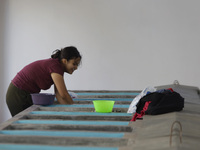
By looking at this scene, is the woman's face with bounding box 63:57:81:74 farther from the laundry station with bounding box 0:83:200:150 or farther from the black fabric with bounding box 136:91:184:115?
the black fabric with bounding box 136:91:184:115

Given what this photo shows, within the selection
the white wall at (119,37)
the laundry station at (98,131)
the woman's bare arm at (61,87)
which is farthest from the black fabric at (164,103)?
the white wall at (119,37)

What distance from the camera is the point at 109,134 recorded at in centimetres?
201

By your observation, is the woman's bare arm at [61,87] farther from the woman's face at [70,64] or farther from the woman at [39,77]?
the woman's face at [70,64]

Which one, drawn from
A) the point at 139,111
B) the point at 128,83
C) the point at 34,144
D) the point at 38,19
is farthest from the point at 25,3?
the point at 34,144

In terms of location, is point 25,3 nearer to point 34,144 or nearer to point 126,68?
point 126,68

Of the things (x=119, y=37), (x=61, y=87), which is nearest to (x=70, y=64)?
(x=61, y=87)

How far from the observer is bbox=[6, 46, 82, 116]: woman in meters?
3.09

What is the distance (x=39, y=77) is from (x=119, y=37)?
2572 mm

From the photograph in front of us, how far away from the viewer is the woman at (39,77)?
309 centimetres

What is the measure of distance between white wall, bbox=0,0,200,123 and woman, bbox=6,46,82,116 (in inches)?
94.8

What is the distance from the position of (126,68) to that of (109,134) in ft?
11.6

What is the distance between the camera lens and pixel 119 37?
5508 mm

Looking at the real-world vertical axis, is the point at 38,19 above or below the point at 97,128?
above

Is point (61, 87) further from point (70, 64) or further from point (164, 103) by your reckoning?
point (164, 103)
